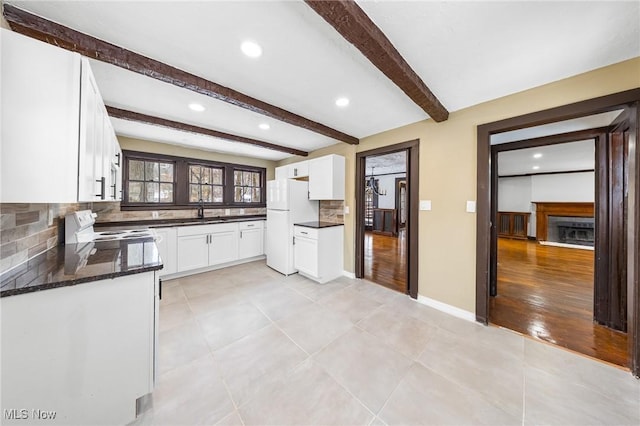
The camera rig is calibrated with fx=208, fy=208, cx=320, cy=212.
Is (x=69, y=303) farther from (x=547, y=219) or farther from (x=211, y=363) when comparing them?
(x=547, y=219)

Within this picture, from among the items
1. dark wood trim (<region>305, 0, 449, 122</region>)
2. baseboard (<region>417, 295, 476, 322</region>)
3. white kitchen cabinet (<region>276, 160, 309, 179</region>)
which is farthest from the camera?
white kitchen cabinet (<region>276, 160, 309, 179</region>)

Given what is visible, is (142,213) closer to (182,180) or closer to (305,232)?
(182,180)

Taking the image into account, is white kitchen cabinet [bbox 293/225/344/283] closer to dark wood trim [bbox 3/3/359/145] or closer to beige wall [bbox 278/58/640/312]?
beige wall [bbox 278/58/640/312]

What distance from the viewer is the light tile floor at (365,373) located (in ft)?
4.10

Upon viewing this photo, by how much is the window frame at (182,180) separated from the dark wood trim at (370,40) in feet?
12.8

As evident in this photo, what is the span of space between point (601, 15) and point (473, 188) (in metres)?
1.37

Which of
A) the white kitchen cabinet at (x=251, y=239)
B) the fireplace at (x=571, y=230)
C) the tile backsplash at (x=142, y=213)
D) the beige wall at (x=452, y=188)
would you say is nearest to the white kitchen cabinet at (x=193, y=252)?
the white kitchen cabinet at (x=251, y=239)

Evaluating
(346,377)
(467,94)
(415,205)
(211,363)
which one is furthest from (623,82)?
(211,363)

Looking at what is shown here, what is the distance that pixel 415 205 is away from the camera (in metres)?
2.75

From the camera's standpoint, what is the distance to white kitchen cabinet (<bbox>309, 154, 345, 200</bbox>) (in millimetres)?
3443

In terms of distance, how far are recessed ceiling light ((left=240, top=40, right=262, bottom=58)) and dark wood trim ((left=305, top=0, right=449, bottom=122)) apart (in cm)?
61


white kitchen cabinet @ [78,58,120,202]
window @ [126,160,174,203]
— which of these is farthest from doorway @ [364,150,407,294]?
window @ [126,160,174,203]

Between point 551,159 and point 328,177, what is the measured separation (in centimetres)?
590

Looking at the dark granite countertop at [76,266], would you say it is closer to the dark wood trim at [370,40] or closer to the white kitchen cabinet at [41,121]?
the white kitchen cabinet at [41,121]
